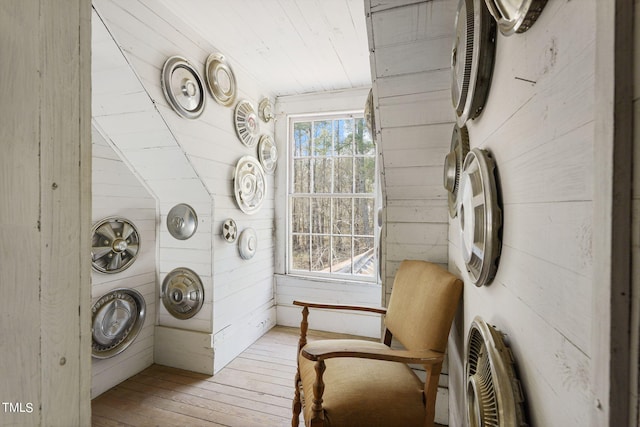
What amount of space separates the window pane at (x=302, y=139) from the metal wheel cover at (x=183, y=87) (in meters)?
1.36

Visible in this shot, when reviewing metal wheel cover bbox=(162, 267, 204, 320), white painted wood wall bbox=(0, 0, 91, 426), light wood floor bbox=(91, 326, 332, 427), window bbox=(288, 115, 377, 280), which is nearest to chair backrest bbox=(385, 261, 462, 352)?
light wood floor bbox=(91, 326, 332, 427)

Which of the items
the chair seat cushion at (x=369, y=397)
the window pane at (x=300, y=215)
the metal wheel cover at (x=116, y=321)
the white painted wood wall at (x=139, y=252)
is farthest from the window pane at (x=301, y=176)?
the chair seat cushion at (x=369, y=397)

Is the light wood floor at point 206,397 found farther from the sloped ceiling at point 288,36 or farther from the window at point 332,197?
the sloped ceiling at point 288,36

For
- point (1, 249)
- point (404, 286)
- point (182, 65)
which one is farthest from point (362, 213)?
point (1, 249)

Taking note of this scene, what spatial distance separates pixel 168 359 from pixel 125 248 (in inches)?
39.6

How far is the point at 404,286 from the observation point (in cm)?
173

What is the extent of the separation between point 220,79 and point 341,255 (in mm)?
2066

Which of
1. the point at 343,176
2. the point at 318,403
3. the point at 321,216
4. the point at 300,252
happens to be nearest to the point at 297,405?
the point at 318,403

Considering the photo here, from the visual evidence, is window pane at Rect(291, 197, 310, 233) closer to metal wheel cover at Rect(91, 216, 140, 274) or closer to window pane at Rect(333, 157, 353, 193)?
window pane at Rect(333, 157, 353, 193)

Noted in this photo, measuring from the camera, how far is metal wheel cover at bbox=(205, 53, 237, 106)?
2.26 metres

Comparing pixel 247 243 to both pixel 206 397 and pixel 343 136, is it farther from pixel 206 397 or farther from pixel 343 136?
pixel 343 136

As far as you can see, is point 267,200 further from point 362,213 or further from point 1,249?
point 1,249

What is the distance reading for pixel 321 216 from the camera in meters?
3.36

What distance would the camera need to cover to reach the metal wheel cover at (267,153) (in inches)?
119
